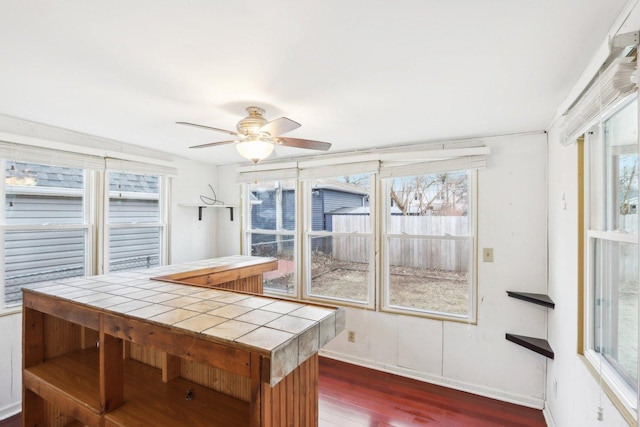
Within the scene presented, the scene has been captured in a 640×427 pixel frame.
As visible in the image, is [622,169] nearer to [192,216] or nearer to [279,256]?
[279,256]

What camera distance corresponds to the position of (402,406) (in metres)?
2.54

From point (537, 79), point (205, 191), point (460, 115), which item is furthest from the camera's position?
point (205, 191)

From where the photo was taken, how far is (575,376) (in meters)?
1.76

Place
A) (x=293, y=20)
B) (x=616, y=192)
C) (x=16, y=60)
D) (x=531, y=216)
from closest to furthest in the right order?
(x=293, y=20) < (x=616, y=192) < (x=16, y=60) < (x=531, y=216)

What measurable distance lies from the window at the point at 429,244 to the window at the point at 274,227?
50.0 inches

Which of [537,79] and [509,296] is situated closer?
[537,79]

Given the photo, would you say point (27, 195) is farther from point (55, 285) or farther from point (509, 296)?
point (509, 296)

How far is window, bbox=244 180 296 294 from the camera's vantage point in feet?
Result: 12.8

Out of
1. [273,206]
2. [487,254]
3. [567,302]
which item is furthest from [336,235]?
[567,302]

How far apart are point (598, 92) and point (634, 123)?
0.61 feet

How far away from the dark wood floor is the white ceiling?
239cm

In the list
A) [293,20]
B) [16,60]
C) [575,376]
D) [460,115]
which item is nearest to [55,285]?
[16,60]

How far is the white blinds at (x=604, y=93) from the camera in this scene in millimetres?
1103

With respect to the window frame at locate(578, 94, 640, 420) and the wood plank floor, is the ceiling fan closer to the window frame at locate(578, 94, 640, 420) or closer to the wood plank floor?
the window frame at locate(578, 94, 640, 420)
